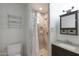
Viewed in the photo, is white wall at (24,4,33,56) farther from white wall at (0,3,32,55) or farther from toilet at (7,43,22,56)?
toilet at (7,43,22,56)

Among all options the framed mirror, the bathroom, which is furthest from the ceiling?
the framed mirror

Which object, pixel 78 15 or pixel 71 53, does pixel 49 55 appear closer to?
pixel 71 53

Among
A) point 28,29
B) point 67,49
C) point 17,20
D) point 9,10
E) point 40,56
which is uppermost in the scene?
point 9,10

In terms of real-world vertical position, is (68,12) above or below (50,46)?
above

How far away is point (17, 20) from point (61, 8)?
56 centimetres

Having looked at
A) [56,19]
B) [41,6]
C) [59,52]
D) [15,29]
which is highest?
[41,6]

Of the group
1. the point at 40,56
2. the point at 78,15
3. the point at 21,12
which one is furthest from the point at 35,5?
the point at 40,56

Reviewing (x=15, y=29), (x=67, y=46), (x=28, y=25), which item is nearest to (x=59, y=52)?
(x=67, y=46)

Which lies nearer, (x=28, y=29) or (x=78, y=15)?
(x=78, y=15)

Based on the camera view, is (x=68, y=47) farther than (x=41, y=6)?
No

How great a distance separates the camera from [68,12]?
3.68 feet

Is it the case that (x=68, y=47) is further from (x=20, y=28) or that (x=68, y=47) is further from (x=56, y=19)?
(x=20, y=28)

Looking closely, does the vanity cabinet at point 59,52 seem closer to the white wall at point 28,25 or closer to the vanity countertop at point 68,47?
the vanity countertop at point 68,47

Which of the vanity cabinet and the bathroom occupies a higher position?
the bathroom
